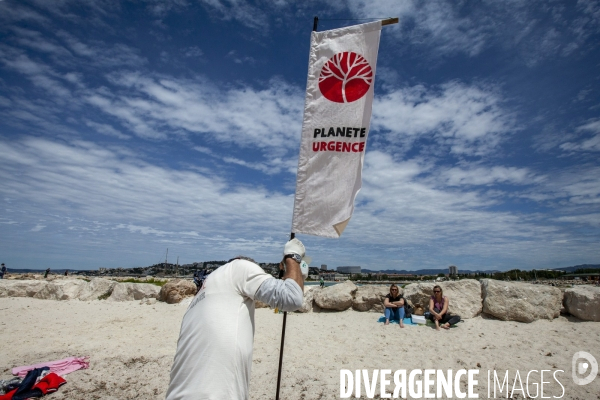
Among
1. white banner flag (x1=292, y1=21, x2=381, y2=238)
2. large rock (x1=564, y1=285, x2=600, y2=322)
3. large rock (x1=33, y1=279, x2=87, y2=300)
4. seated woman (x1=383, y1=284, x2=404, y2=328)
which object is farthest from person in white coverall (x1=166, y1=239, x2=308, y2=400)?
large rock (x1=33, y1=279, x2=87, y2=300)

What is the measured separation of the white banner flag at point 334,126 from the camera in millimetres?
3768

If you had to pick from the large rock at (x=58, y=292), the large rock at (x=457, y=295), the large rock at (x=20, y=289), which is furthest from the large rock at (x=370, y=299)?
the large rock at (x=20, y=289)

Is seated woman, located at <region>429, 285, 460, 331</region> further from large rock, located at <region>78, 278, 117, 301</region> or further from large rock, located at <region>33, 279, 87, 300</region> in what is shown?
large rock, located at <region>33, 279, 87, 300</region>

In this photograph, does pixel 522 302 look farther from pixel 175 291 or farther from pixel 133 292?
pixel 133 292

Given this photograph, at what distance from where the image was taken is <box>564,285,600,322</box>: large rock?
8.40 metres

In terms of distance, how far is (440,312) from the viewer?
8664 mm

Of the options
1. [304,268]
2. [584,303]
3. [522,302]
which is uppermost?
[304,268]

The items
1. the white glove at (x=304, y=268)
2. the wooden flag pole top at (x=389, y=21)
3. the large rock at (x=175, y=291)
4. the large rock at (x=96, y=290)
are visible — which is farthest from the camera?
the large rock at (x=96, y=290)

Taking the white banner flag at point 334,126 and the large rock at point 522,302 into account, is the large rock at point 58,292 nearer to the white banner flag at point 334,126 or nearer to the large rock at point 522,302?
the white banner flag at point 334,126

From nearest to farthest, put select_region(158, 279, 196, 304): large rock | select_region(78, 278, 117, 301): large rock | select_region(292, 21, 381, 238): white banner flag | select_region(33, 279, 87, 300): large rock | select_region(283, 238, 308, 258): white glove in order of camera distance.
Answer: select_region(283, 238, 308, 258): white glove
select_region(292, 21, 381, 238): white banner flag
select_region(158, 279, 196, 304): large rock
select_region(33, 279, 87, 300): large rock
select_region(78, 278, 117, 301): large rock

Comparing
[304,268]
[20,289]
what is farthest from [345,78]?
[20,289]

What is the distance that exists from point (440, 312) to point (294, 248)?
7.25 metres

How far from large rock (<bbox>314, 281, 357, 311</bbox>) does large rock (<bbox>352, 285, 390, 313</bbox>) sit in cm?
22

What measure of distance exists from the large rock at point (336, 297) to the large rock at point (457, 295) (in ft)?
5.75
